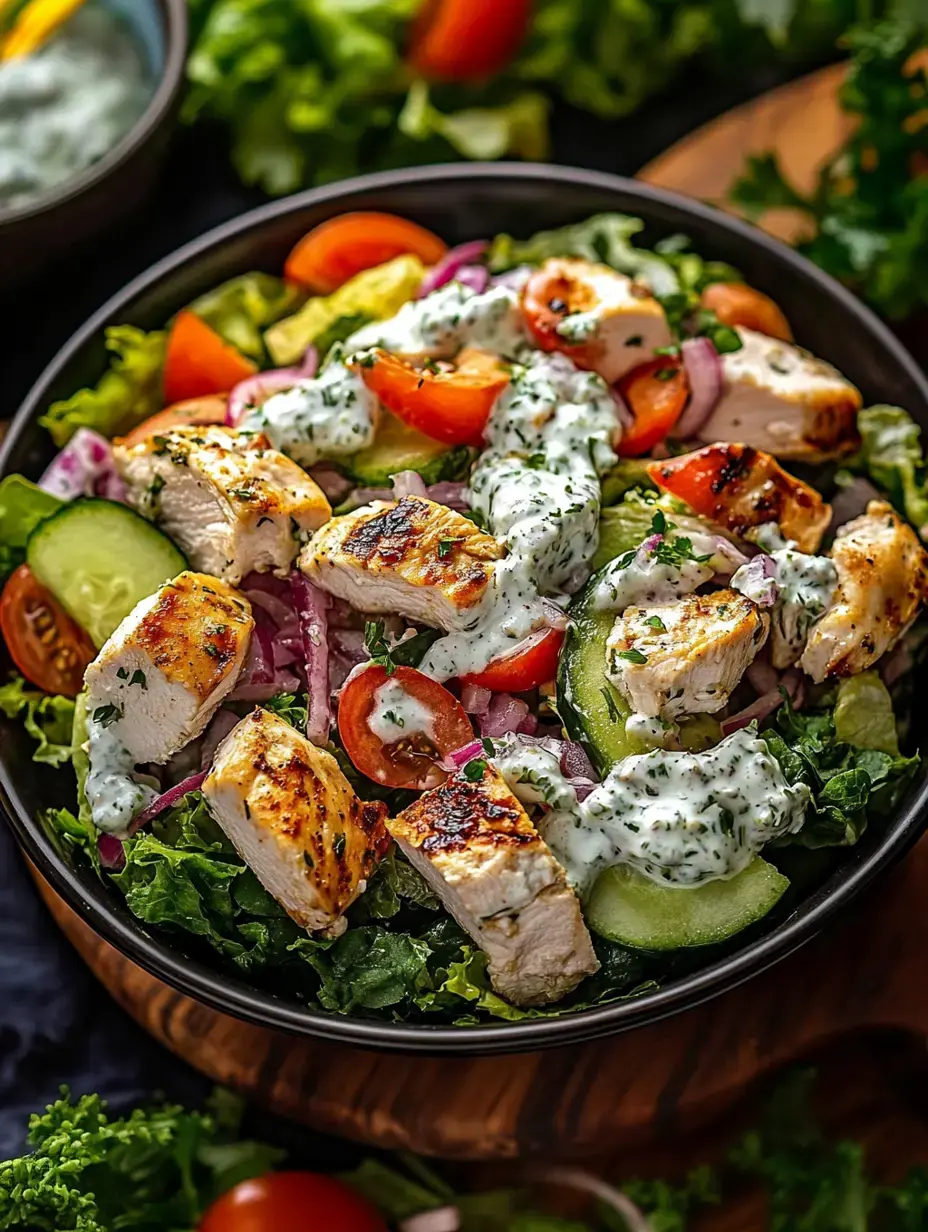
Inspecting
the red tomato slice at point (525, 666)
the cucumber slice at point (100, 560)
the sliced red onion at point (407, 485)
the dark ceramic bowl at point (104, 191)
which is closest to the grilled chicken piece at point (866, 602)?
the red tomato slice at point (525, 666)

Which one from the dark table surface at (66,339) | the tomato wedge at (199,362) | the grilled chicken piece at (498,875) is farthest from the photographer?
the tomato wedge at (199,362)

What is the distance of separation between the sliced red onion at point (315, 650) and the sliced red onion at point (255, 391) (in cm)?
65

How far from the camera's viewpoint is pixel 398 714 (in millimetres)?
4004

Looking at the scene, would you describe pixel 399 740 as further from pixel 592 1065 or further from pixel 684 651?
pixel 592 1065

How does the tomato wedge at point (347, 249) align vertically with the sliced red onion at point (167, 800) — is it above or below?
above

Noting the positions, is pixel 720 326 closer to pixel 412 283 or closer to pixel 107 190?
pixel 412 283

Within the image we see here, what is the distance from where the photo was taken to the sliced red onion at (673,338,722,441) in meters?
4.54

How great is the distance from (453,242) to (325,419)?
1.37 metres

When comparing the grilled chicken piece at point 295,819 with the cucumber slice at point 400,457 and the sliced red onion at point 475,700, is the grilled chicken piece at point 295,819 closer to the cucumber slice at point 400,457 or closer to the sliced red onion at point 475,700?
the sliced red onion at point 475,700

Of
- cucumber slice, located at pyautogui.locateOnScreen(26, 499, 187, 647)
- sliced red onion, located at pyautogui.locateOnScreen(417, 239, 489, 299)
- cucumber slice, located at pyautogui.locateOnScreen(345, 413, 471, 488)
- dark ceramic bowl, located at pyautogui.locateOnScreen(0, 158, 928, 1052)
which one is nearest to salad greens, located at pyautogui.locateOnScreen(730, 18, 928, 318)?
dark ceramic bowl, located at pyautogui.locateOnScreen(0, 158, 928, 1052)

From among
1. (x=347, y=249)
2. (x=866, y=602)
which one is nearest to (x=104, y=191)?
(x=347, y=249)

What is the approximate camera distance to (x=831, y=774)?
4121 millimetres

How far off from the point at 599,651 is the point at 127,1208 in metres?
2.27

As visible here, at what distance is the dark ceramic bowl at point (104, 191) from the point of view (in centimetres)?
569
